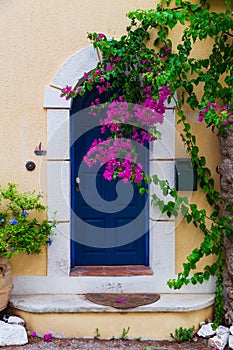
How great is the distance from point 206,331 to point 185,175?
5.03 feet

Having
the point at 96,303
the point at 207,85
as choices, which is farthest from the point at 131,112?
the point at 96,303

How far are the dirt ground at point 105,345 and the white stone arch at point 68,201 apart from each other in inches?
21.8

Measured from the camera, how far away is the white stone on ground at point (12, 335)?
432cm

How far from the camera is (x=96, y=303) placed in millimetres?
4570

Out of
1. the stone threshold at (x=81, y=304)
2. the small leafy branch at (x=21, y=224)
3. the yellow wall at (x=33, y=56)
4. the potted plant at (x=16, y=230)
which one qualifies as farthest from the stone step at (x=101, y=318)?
the small leafy branch at (x=21, y=224)

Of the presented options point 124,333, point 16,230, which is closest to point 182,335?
point 124,333

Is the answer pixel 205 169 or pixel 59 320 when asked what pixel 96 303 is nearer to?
pixel 59 320

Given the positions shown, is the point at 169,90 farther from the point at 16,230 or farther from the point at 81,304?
the point at 81,304

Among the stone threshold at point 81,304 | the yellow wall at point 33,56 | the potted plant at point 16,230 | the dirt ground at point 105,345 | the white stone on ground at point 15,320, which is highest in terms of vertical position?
the yellow wall at point 33,56

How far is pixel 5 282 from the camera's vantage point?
449cm

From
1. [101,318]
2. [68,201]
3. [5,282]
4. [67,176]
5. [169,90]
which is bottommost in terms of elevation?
[101,318]

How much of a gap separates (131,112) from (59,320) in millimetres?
2132

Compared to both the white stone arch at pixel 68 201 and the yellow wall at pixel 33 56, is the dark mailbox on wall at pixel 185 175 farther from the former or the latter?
the yellow wall at pixel 33 56

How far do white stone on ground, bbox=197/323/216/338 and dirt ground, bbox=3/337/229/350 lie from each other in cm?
6
